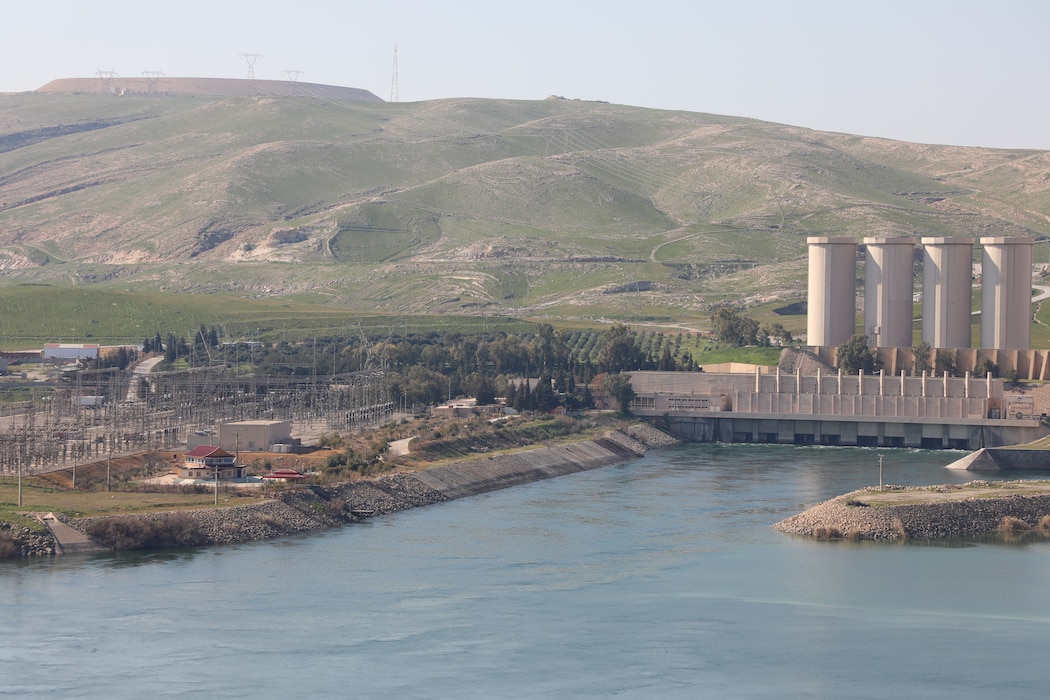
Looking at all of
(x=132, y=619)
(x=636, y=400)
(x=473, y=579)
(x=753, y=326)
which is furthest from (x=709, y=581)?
(x=753, y=326)

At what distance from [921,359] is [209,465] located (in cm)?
6287

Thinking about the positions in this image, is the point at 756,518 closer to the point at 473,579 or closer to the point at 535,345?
the point at 473,579

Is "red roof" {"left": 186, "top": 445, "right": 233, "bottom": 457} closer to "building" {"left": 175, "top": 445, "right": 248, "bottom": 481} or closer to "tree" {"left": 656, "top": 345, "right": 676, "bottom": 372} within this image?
"building" {"left": 175, "top": 445, "right": 248, "bottom": 481}

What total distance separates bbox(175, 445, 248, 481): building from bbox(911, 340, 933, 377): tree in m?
60.2

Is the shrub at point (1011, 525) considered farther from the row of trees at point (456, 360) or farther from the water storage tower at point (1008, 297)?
the water storage tower at point (1008, 297)

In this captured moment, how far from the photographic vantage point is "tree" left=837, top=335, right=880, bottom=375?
395ft

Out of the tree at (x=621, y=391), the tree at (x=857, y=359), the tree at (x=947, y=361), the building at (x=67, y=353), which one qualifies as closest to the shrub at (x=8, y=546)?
the tree at (x=621, y=391)

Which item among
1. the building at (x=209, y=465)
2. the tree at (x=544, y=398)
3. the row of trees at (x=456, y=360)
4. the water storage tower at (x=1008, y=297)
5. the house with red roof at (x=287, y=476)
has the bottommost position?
the house with red roof at (x=287, y=476)

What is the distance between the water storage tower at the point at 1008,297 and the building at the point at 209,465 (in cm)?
6858

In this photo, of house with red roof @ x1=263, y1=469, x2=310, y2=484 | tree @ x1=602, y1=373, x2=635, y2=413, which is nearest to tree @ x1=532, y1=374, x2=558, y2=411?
tree @ x1=602, y1=373, x2=635, y2=413

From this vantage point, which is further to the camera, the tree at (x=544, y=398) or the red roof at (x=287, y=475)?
the tree at (x=544, y=398)

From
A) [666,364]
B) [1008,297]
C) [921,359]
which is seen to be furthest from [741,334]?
[1008,297]

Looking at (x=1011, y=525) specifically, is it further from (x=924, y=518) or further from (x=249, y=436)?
(x=249, y=436)

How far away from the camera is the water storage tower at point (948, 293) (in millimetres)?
126625
